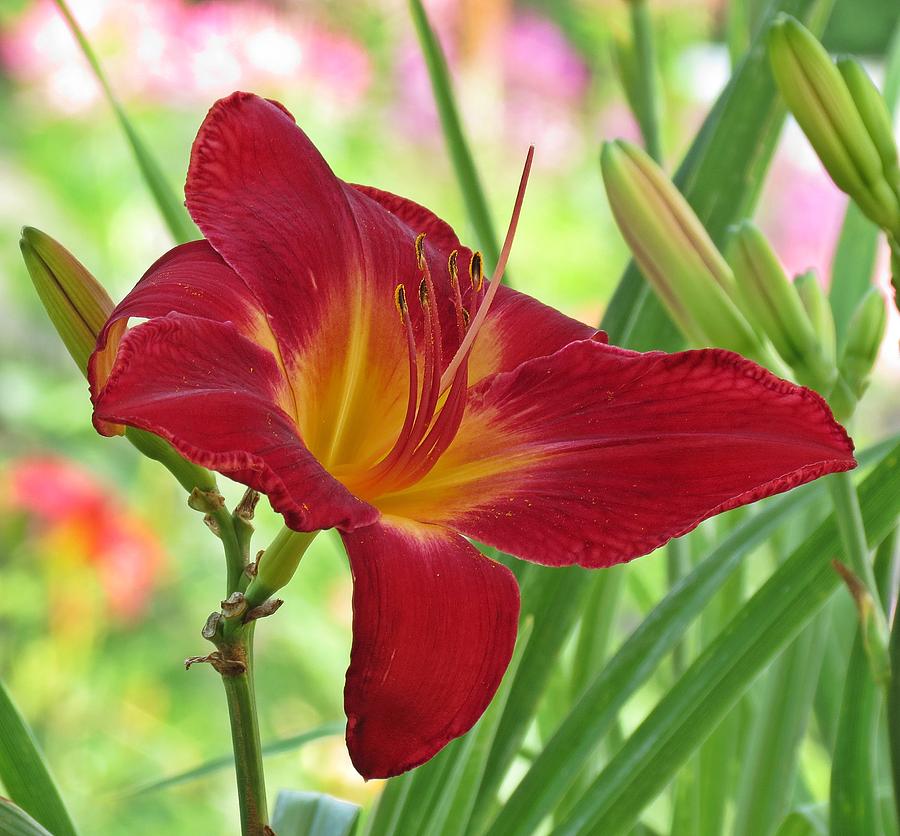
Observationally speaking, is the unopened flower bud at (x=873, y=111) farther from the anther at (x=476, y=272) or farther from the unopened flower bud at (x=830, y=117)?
the anther at (x=476, y=272)

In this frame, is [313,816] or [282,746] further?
[282,746]

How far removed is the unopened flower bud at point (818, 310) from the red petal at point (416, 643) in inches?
4.7

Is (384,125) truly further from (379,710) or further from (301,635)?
(379,710)

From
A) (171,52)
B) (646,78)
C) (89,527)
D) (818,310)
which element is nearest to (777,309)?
(818,310)

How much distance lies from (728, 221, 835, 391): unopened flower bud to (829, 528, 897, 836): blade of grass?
63mm

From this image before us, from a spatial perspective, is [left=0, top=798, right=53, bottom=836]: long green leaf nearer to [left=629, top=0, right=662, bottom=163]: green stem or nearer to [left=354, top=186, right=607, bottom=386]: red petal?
[left=354, top=186, right=607, bottom=386]: red petal

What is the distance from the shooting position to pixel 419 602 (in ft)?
0.61

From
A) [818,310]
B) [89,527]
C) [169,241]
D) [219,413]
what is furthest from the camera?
[169,241]

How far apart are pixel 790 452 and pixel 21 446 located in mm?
1690

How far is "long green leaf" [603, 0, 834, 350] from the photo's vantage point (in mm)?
310

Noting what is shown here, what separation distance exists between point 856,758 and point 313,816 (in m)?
0.12

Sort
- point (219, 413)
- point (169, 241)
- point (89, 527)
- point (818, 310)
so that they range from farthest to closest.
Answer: point (169, 241) → point (89, 527) → point (818, 310) → point (219, 413)

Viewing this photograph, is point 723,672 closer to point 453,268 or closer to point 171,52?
point 453,268

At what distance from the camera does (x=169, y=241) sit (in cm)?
156
